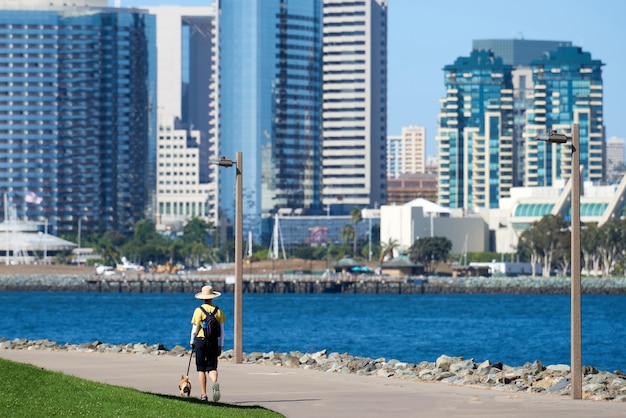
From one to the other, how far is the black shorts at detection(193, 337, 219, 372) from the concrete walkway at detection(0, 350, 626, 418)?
0.73 m

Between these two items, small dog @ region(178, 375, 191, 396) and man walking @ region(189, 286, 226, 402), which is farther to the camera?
man walking @ region(189, 286, 226, 402)

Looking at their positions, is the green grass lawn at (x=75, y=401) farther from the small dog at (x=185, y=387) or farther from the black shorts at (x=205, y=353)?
the black shorts at (x=205, y=353)

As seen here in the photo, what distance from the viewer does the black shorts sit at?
93.9ft

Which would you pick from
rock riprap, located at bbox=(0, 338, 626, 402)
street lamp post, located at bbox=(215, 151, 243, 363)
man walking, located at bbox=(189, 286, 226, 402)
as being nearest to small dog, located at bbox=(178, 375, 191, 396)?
man walking, located at bbox=(189, 286, 226, 402)

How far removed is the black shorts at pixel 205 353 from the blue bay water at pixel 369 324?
39605 millimetres

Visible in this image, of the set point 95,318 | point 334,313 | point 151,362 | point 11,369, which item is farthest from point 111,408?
point 334,313

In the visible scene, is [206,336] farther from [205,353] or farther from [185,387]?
[185,387]

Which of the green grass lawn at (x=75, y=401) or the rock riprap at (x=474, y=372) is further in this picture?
the rock riprap at (x=474, y=372)

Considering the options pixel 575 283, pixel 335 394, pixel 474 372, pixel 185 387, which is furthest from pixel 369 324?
pixel 185 387

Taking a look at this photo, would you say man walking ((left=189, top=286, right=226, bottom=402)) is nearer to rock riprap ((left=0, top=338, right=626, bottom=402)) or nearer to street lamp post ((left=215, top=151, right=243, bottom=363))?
rock riprap ((left=0, top=338, right=626, bottom=402))

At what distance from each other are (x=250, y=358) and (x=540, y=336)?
5377 cm

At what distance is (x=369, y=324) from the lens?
110m

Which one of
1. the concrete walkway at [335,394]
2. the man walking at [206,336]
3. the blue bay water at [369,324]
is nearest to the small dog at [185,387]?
the man walking at [206,336]

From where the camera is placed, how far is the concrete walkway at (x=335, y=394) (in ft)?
89.9
